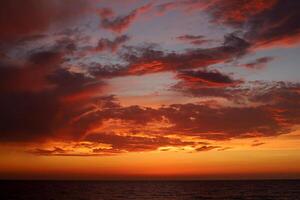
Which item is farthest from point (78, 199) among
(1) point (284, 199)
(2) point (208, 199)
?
(1) point (284, 199)

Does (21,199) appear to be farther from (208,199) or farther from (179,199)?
(208,199)

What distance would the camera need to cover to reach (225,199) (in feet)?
272

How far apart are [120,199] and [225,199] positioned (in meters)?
23.0

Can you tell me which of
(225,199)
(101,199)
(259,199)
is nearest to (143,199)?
(101,199)

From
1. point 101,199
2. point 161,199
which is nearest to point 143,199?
point 161,199

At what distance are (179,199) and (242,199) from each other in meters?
13.5

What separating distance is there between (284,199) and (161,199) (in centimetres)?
2669

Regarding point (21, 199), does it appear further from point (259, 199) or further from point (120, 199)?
point (259, 199)

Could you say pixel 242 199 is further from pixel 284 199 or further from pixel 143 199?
pixel 143 199

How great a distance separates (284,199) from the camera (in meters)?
82.5

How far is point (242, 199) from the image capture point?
268ft

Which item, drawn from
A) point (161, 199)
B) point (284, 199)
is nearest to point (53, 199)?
point (161, 199)

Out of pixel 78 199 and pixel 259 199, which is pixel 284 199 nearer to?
pixel 259 199

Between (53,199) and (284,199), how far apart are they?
162 ft
